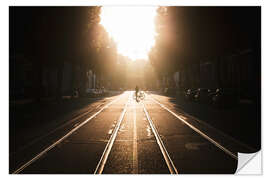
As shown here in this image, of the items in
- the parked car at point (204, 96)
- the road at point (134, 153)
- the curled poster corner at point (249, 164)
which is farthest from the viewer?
the parked car at point (204, 96)

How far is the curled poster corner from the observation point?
15.3 ft

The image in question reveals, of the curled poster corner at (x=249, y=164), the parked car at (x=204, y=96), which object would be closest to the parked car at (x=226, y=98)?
the parked car at (x=204, y=96)

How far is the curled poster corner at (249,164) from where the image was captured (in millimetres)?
4673

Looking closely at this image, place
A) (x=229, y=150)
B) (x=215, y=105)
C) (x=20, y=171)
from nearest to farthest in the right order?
1. (x=20, y=171)
2. (x=229, y=150)
3. (x=215, y=105)

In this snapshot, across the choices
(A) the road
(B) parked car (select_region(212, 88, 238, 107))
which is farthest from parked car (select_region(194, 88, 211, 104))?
(A) the road

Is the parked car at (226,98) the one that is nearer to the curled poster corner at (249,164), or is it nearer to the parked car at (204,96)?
the parked car at (204,96)

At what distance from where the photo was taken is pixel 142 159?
5.49m

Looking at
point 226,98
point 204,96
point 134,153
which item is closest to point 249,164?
point 134,153

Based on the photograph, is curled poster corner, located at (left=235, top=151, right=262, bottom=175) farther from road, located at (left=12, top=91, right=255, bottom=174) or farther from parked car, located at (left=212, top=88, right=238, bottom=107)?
parked car, located at (left=212, top=88, right=238, bottom=107)

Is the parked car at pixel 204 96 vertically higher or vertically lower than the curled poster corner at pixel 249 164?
higher
